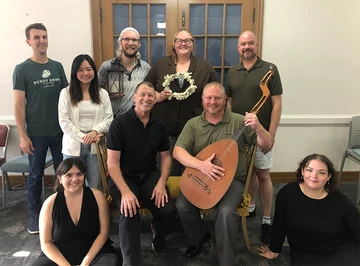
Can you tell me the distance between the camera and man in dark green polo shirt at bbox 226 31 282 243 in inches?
91.9

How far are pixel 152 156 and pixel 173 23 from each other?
1.64 m

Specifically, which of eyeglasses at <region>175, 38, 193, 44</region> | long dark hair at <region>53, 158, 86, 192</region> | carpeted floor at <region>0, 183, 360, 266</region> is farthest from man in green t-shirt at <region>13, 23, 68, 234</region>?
eyeglasses at <region>175, 38, 193, 44</region>

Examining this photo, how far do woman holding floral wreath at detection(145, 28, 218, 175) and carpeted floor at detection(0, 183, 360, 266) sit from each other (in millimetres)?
829

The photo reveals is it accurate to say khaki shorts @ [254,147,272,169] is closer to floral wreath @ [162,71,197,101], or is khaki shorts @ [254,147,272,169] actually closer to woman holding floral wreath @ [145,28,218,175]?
woman holding floral wreath @ [145,28,218,175]

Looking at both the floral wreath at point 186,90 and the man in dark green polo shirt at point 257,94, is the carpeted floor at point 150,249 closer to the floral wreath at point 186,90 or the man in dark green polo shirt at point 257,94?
the man in dark green polo shirt at point 257,94

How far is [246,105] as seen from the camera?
2.38 meters

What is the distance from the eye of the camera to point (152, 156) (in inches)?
86.2

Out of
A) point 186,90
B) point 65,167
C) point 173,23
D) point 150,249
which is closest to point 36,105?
point 65,167

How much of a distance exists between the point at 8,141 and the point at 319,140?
10.9 feet

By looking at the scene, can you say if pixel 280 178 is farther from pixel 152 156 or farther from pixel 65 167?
pixel 65 167

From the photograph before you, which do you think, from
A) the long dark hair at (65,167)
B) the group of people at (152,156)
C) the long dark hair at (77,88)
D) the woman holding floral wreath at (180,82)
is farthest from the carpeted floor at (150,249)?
the long dark hair at (77,88)

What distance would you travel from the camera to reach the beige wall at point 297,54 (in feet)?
10.3

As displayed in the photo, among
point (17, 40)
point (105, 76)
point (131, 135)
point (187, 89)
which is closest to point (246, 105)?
point (187, 89)

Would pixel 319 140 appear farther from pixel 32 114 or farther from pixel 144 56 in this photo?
pixel 32 114
